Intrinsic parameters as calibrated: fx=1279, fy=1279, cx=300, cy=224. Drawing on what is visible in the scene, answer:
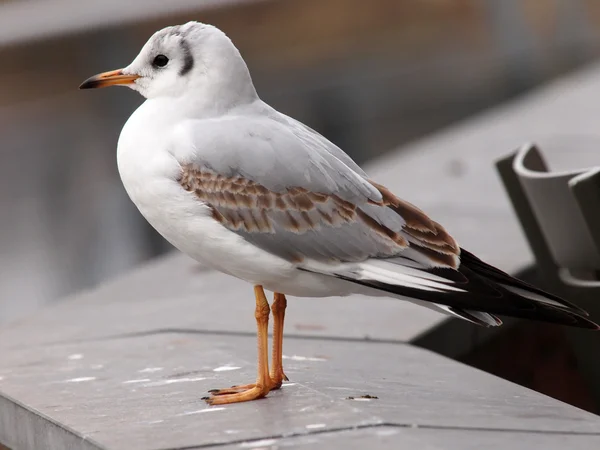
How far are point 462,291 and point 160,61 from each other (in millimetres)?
1078

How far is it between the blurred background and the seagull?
14.6 feet

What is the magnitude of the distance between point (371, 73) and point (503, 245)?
9.76 metres

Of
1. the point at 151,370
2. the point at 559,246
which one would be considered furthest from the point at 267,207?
the point at 559,246

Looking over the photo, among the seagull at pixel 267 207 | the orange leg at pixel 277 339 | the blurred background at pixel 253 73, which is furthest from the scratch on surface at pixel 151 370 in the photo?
the blurred background at pixel 253 73

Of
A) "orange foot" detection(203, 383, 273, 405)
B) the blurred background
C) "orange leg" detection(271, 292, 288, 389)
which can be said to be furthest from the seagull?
the blurred background

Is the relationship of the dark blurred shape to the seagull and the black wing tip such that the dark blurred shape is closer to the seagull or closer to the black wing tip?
the black wing tip

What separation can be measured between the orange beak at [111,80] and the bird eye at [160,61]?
0.25ft

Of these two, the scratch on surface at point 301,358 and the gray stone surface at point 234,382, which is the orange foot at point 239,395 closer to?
the gray stone surface at point 234,382

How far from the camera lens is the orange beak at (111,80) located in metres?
3.71

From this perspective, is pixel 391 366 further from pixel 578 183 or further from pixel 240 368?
pixel 578 183

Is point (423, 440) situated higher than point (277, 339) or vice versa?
point (277, 339)

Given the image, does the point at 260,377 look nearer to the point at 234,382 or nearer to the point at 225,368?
the point at 234,382

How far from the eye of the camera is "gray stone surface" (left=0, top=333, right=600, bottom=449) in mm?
3496

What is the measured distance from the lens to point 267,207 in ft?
11.8
